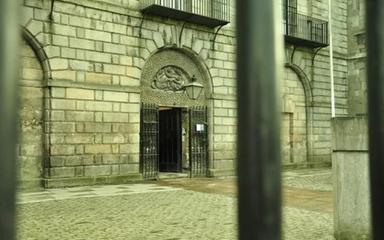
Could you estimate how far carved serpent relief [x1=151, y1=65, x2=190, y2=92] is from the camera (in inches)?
630

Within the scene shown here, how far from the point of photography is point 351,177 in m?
5.34

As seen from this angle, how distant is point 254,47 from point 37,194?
465 inches

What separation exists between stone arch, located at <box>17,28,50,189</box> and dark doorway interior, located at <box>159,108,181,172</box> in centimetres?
559

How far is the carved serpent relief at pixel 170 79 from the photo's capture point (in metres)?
16.0

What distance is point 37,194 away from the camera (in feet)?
38.2

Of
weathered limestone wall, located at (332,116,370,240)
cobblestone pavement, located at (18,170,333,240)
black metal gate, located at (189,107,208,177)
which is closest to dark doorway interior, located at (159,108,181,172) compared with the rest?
black metal gate, located at (189,107,208,177)

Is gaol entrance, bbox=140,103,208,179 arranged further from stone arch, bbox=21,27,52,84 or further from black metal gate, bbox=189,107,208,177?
stone arch, bbox=21,27,52,84

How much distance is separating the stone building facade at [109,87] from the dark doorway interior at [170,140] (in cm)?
12

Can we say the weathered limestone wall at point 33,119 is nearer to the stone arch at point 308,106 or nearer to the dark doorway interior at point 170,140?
the dark doorway interior at point 170,140

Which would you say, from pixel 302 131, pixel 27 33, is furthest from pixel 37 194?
pixel 302 131
